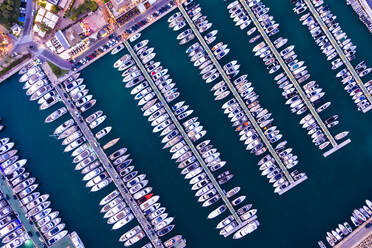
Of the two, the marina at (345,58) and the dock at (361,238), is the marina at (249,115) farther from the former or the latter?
the marina at (345,58)

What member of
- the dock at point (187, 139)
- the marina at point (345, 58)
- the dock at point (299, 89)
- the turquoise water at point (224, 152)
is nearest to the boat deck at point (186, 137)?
the dock at point (187, 139)

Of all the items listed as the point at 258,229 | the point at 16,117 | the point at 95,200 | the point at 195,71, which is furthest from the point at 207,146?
the point at 16,117

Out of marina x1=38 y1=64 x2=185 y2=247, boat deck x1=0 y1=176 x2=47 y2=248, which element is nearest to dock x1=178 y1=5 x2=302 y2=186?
marina x1=38 y1=64 x2=185 y2=247

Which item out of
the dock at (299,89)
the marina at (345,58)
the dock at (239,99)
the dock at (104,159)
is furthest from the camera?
the marina at (345,58)

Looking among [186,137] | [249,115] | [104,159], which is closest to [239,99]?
[249,115]

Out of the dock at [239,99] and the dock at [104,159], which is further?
the dock at [239,99]

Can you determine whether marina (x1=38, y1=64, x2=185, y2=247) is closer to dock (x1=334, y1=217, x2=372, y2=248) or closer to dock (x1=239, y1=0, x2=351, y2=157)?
dock (x1=334, y1=217, x2=372, y2=248)
